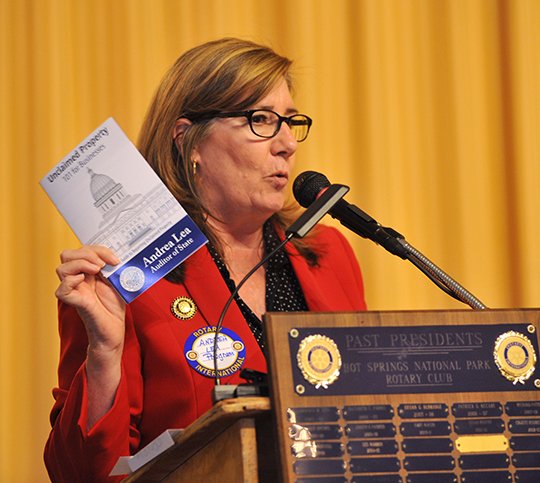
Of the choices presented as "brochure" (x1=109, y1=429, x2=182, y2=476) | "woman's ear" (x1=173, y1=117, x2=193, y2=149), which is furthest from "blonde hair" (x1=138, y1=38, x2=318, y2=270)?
"brochure" (x1=109, y1=429, x2=182, y2=476)

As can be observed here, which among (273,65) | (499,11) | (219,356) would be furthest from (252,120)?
(499,11)

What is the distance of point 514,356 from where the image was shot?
1.29m

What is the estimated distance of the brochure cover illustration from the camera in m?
1.51

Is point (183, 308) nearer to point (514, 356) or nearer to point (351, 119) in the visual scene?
point (514, 356)

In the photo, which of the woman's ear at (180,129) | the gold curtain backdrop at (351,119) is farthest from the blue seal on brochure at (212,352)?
the gold curtain backdrop at (351,119)

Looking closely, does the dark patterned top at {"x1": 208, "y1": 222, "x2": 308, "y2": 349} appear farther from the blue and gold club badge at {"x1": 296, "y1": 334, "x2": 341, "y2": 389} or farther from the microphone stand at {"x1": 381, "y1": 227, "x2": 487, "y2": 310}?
the blue and gold club badge at {"x1": 296, "y1": 334, "x2": 341, "y2": 389}

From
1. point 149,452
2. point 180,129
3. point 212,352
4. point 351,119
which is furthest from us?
point 351,119

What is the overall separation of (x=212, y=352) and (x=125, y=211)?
17.4 inches

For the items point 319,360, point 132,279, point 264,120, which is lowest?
point 319,360

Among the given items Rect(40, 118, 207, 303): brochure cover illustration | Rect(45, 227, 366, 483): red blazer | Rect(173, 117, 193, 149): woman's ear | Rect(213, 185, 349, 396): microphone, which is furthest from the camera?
Rect(173, 117, 193, 149): woman's ear

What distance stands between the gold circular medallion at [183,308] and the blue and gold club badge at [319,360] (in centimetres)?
74

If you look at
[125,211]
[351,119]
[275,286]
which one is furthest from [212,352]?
[351,119]

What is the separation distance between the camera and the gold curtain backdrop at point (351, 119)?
99.7 inches

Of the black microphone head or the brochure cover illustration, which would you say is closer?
the brochure cover illustration
